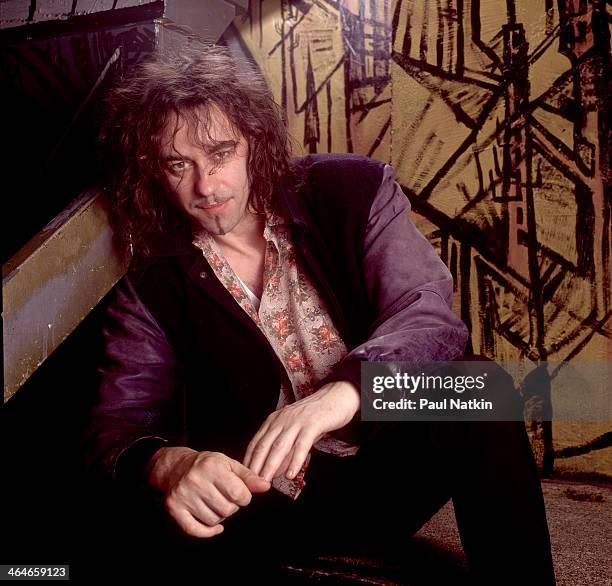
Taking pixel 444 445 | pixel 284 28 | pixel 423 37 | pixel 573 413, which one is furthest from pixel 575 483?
pixel 284 28

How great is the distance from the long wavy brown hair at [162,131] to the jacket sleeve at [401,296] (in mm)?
318

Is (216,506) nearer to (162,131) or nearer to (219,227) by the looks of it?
(219,227)

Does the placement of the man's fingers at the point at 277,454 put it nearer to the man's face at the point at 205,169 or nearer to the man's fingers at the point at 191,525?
the man's fingers at the point at 191,525

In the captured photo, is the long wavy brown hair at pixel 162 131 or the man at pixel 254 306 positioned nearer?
the man at pixel 254 306

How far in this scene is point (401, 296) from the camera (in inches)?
67.4

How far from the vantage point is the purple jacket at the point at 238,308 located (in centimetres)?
178

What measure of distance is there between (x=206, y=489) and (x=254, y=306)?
2.29 ft

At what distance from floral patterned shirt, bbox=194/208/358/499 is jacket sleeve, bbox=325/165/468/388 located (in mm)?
183

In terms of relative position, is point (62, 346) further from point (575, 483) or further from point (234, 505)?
point (575, 483)

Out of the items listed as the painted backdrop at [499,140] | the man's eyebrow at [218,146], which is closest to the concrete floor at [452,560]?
the painted backdrop at [499,140]

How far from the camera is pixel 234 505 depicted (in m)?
1.33

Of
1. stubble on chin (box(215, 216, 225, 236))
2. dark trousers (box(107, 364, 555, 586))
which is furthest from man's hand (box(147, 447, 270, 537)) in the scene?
stubble on chin (box(215, 216, 225, 236))

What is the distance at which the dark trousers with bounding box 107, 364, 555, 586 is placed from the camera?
1.38 m

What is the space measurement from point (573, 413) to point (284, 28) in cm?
195
